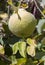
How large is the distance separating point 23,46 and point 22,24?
0.10m

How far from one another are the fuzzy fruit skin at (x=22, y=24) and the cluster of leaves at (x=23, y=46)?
1.8 inches

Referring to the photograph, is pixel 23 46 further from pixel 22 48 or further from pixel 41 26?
pixel 41 26

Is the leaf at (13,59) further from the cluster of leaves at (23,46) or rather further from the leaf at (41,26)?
the leaf at (41,26)

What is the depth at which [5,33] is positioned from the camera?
4.02 feet

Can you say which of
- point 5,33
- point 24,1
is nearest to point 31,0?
point 24,1

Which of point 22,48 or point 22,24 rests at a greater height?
point 22,24

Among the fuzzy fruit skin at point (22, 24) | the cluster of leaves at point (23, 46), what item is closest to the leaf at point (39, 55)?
the cluster of leaves at point (23, 46)

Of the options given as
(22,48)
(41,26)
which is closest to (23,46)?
(22,48)

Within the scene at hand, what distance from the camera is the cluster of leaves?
43.6 inches

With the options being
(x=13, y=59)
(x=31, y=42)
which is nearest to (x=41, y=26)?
(x=31, y=42)

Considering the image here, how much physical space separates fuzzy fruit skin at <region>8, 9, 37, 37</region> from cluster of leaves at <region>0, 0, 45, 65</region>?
0.15 feet

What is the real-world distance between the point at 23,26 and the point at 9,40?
0.53ft

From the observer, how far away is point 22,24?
3.57 feet

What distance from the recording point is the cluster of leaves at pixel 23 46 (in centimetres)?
111
